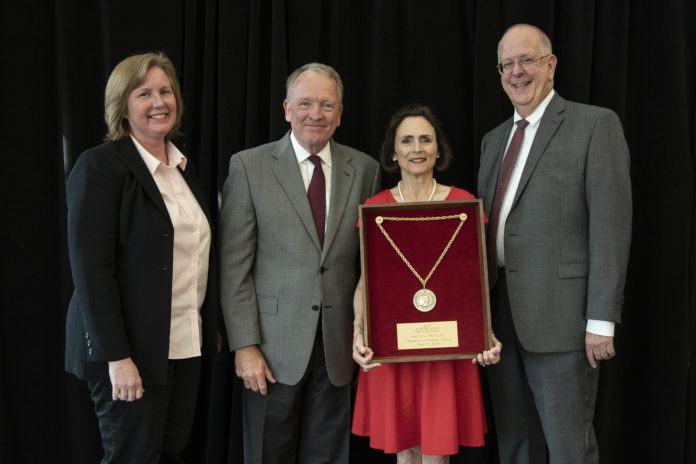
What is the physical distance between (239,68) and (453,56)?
3.42 ft

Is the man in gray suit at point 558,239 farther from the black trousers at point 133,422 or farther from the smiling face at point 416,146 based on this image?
the black trousers at point 133,422

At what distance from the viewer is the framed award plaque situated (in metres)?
1.93

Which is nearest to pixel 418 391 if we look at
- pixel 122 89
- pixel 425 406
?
pixel 425 406

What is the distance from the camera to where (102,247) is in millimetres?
1683

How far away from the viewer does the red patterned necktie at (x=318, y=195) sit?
82.2 inches

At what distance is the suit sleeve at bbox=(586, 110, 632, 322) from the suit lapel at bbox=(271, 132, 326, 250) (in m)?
0.97

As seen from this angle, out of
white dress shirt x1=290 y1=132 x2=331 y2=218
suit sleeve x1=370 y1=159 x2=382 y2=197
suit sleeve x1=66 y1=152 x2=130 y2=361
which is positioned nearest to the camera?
suit sleeve x1=66 y1=152 x2=130 y2=361

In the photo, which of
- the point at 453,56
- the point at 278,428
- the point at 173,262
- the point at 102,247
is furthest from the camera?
the point at 453,56

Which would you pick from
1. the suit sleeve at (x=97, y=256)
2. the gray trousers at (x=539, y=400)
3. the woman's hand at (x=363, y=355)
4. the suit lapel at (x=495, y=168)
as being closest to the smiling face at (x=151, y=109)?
the suit sleeve at (x=97, y=256)

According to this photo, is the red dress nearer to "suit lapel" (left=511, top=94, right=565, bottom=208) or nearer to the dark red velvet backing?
the dark red velvet backing

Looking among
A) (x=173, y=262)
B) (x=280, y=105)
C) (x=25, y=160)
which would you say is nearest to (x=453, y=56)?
(x=280, y=105)

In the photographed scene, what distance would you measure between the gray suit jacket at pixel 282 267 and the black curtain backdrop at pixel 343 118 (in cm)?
66

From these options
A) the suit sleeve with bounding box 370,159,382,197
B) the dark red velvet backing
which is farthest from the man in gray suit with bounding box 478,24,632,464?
the suit sleeve with bounding box 370,159,382,197

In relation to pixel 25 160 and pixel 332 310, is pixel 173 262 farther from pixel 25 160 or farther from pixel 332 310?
pixel 25 160
